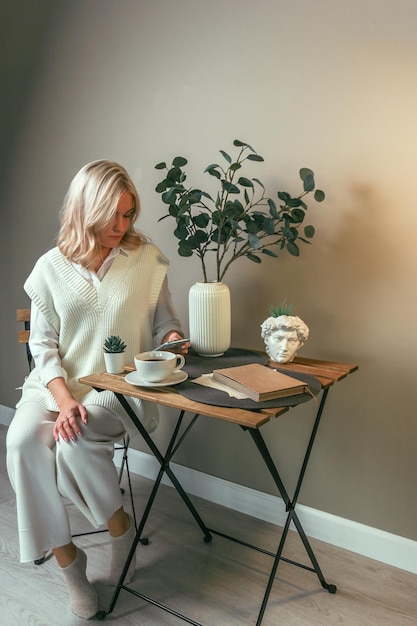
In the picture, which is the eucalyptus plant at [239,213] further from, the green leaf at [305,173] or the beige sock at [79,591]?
the beige sock at [79,591]

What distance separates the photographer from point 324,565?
1988mm

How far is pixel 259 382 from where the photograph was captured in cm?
152

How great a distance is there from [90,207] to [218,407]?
33.0 inches

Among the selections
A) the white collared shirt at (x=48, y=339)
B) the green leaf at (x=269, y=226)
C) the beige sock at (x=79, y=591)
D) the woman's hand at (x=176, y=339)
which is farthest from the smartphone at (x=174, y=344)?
the beige sock at (x=79, y=591)

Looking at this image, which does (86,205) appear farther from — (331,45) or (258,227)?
(331,45)

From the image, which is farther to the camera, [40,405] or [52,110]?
[52,110]

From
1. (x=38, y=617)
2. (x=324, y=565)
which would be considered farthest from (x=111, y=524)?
(x=324, y=565)

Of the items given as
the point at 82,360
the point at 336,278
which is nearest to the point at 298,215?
the point at 336,278

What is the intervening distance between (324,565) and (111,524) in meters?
0.79

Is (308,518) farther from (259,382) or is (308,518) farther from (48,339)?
(48,339)

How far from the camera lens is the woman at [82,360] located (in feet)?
5.53

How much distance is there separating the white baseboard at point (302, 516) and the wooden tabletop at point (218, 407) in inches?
26.4

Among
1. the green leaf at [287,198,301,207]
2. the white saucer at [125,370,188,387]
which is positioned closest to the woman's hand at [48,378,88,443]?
the white saucer at [125,370,188,387]

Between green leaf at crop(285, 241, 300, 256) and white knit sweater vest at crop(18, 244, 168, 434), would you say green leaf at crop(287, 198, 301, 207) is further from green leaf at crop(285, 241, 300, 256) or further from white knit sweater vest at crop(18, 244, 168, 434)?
white knit sweater vest at crop(18, 244, 168, 434)
